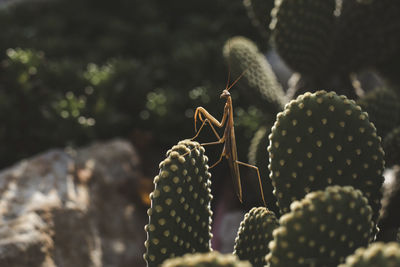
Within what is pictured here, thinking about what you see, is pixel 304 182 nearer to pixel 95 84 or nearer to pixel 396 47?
pixel 396 47

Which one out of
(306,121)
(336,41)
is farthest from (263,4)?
(306,121)

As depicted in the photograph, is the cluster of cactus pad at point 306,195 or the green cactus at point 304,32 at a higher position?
the green cactus at point 304,32

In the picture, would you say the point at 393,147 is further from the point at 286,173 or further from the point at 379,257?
the point at 379,257

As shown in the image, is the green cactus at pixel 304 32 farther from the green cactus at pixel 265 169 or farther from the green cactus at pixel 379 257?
the green cactus at pixel 379 257

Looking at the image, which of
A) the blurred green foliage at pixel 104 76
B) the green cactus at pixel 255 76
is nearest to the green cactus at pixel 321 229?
the green cactus at pixel 255 76

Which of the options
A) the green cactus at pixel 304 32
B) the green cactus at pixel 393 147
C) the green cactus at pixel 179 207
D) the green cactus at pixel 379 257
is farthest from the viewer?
the green cactus at pixel 304 32

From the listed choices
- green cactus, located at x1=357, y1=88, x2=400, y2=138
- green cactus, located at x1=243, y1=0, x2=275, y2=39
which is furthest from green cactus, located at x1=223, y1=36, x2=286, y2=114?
green cactus, located at x1=357, y1=88, x2=400, y2=138
